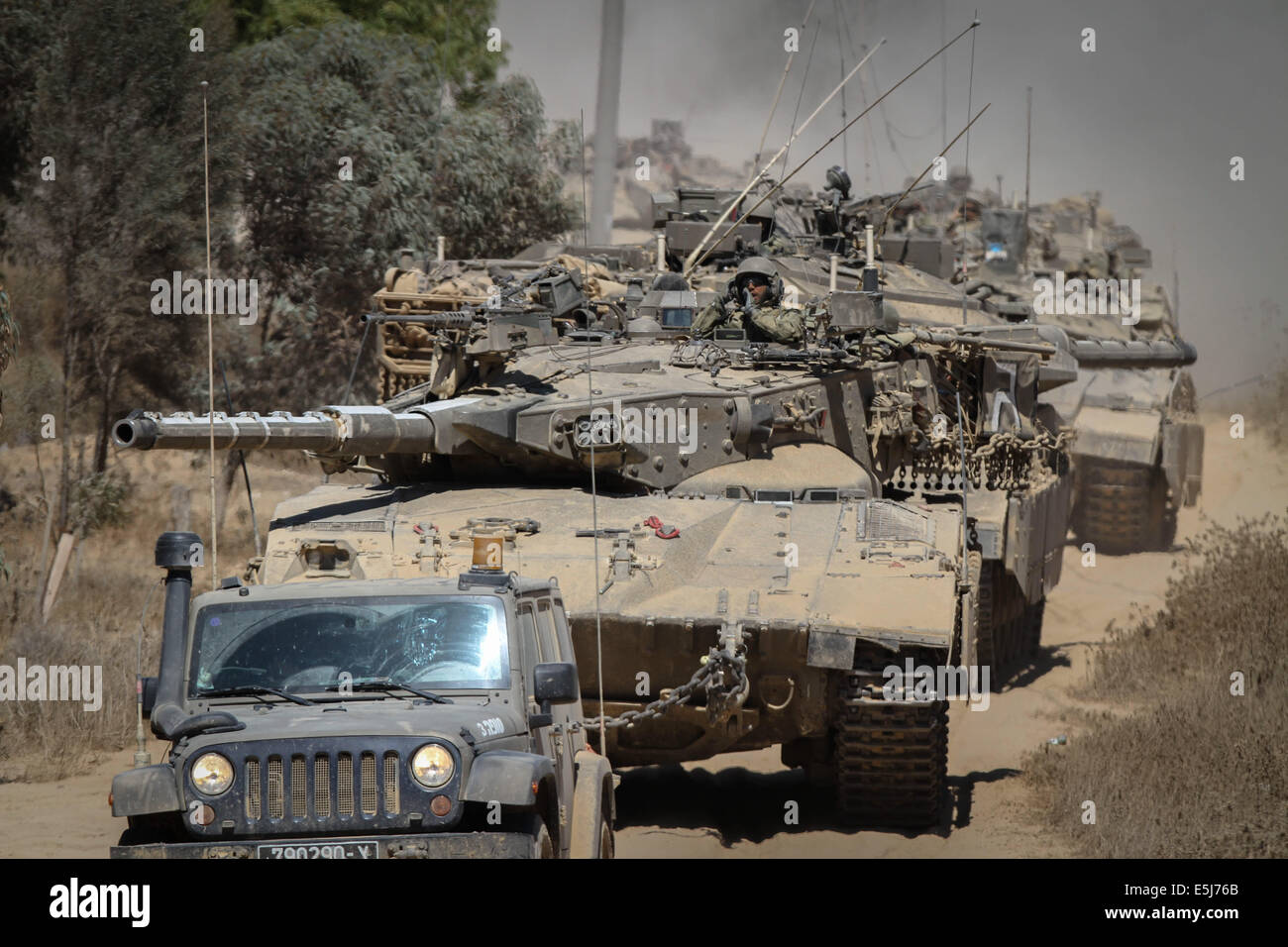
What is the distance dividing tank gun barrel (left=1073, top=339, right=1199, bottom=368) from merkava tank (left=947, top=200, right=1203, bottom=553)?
0.02 m

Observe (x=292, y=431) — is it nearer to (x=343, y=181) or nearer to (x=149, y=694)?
(x=149, y=694)

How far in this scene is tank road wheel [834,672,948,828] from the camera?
9.55 m

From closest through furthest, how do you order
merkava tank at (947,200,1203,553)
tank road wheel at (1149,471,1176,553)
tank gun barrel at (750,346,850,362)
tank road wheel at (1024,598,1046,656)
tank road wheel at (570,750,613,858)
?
1. tank road wheel at (570,750,613,858)
2. tank gun barrel at (750,346,850,362)
3. tank road wheel at (1024,598,1046,656)
4. merkava tank at (947,200,1203,553)
5. tank road wheel at (1149,471,1176,553)

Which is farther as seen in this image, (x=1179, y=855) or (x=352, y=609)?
(x=1179, y=855)

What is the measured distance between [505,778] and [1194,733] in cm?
671

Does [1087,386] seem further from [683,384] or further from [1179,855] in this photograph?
[1179,855]

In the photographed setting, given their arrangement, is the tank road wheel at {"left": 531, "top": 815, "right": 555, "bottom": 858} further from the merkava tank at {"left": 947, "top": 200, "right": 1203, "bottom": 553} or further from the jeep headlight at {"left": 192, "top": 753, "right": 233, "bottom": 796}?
the merkava tank at {"left": 947, "top": 200, "right": 1203, "bottom": 553}

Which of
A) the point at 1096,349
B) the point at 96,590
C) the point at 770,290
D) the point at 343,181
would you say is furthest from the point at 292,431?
the point at 1096,349

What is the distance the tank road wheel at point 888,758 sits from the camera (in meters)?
9.55

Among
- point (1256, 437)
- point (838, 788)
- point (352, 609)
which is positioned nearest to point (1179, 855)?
point (838, 788)

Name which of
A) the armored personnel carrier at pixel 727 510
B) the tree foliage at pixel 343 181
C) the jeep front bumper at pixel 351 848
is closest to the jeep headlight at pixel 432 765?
the jeep front bumper at pixel 351 848

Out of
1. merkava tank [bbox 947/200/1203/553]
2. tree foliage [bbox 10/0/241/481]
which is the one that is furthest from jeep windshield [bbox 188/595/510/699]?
merkava tank [bbox 947/200/1203/553]

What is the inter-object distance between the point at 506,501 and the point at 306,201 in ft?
33.7

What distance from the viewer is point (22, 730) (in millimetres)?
12641
